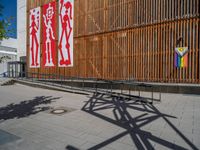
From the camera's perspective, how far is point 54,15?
18031 millimetres

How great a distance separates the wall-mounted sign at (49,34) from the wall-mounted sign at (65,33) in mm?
982

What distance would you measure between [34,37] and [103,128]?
61.0 ft

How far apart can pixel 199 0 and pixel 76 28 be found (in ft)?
34.9

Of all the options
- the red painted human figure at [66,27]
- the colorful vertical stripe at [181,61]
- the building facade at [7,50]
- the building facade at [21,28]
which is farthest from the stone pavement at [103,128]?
the building facade at [7,50]

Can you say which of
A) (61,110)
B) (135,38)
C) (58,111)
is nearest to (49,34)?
(135,38)

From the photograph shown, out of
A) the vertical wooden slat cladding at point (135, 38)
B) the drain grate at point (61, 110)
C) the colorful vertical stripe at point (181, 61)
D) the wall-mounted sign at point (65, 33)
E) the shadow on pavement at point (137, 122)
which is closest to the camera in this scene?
the shadow on pavement at point (137, 122)

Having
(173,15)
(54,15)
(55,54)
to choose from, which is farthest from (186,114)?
(54,15)

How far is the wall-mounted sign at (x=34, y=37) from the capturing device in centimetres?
1978

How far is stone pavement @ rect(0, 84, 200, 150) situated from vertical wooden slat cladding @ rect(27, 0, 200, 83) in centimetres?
538

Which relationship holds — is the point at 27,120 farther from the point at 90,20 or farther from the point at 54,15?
the point at 54,15

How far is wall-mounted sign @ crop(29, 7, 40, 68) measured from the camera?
64.9 feet

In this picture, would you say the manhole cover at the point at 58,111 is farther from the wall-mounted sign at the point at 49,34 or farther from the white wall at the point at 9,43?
the white wall at the point at 9,43

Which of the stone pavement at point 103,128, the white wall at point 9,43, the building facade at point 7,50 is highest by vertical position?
the white wall at point 9,43

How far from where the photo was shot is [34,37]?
2016cm
